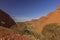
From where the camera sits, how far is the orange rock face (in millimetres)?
8711

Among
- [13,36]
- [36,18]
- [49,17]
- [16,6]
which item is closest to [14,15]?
[16,6]

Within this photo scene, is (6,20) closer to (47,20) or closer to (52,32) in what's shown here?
(47,20)

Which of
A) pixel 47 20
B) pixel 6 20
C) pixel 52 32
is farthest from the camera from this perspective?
pixel 47 20

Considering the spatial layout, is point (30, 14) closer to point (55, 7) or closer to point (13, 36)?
point (55, 7)

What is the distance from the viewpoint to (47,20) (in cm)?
902

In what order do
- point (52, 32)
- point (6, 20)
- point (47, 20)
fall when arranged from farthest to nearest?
point (47, 20), point (6, 20), point (52, 32)

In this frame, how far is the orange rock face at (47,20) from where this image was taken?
28.6 feet

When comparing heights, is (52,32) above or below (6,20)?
below

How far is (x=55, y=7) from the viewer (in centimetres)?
872

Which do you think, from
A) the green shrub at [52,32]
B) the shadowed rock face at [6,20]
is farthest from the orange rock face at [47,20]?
the shadowed rock face at [6,20]

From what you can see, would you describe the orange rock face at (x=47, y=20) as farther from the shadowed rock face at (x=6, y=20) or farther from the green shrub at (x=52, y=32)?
the shadowed rock face at (x=6, y=20)

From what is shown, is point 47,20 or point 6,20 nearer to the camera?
point 6,20

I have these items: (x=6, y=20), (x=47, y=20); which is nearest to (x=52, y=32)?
(x=47, y=20)

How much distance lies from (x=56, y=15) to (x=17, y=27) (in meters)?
1.92
